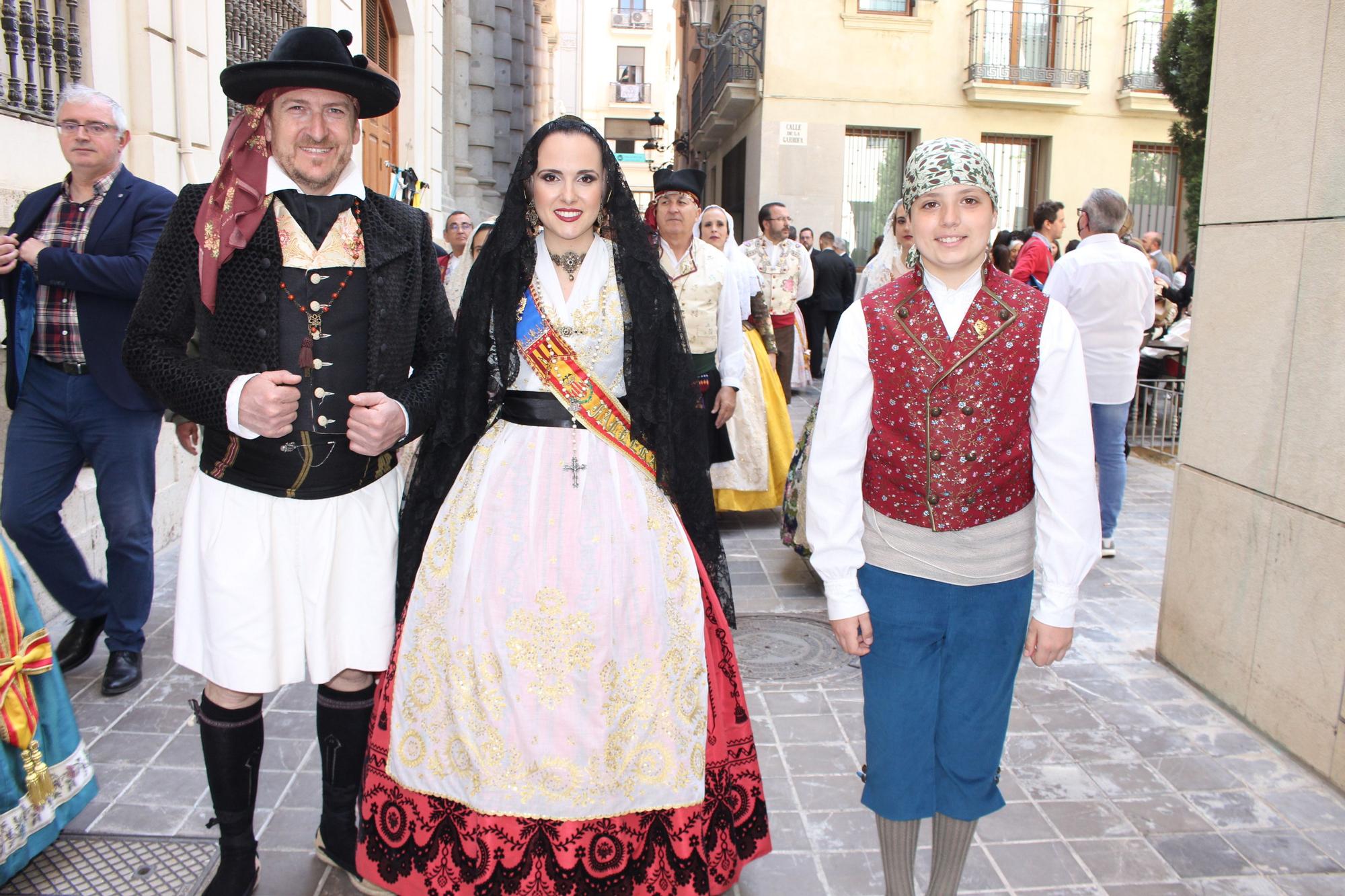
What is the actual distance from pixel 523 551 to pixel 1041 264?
6754 millimetres

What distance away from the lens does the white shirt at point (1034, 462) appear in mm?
2352

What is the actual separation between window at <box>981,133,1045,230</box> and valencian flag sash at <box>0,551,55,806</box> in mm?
17167

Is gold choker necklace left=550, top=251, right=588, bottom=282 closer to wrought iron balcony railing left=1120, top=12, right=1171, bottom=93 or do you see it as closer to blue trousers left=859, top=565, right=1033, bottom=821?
blue trousers left=859, top=565, right=1033, bottom=821

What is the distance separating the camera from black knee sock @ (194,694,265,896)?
8.66ft

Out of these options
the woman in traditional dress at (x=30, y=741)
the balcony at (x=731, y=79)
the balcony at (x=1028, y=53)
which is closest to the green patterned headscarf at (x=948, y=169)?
the woman in traditional dress at (x=30, y=741)

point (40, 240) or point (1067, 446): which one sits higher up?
point (40, 240)

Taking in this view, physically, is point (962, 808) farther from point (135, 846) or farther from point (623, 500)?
point (135, 846)

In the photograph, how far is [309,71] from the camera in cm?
252

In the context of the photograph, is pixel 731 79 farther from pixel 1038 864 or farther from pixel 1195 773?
pixel 1038 864

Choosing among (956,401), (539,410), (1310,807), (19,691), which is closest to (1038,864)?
(1310,807)

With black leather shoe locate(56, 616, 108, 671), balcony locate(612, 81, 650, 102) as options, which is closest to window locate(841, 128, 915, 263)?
black leather shoe locate(56, 616, 108, 671)

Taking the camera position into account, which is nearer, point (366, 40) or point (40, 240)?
point (40, 240)

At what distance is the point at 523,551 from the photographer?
2.60m

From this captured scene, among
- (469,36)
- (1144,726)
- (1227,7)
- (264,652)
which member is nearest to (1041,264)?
(1227,7)
